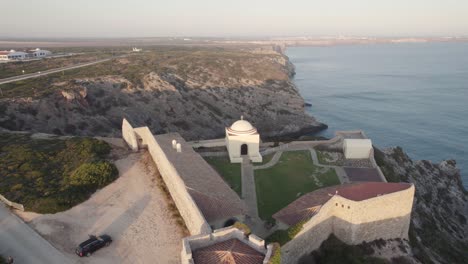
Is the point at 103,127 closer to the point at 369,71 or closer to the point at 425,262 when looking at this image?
the point at 425,262

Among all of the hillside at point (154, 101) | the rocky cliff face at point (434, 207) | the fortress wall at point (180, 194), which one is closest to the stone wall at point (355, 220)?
the rocky cliff face at point (434, 207)

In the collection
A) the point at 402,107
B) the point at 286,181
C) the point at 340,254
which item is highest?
the point at 286,181

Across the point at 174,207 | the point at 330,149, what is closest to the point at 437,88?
the point at 330,149

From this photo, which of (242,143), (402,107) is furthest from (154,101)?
(402,107)

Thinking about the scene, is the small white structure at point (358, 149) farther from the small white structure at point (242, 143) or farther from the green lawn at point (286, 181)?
the small white structure at point (242, 143)

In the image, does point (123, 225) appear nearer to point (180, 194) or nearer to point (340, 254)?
point (180, 194)

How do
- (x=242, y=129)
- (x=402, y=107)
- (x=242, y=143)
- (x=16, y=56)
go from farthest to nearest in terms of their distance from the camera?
(x=16, y=56) < (x=402, y=107) < (x=242, y=129) < (x=242, y=143)

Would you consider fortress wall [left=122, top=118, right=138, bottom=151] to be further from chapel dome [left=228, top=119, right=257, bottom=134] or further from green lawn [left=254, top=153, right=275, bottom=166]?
green lawn [left=254, top=153, right=275, bottom=166]
